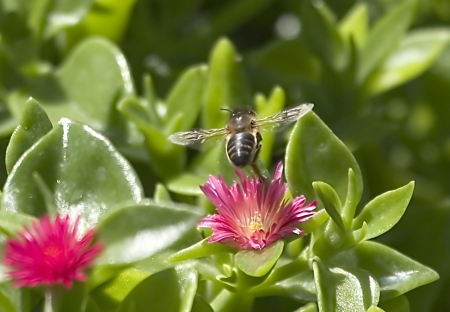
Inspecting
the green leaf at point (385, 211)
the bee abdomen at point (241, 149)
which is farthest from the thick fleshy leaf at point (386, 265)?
the bee abdomen at point (241, 149)

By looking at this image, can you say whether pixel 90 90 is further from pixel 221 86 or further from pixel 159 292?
pixel 159 292

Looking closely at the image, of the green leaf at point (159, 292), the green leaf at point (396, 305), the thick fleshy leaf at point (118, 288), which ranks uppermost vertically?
the thick fleshy leaf at point (118, 288)

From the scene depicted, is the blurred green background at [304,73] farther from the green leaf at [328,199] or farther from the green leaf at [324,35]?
the green leaf at [328,199]

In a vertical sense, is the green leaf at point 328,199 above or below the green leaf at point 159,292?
above

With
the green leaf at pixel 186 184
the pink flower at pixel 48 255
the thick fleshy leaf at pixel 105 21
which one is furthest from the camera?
the thick fleshy leaf at pixel 105 21

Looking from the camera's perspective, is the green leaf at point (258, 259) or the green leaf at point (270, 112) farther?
the green leaf at point (270, 112)

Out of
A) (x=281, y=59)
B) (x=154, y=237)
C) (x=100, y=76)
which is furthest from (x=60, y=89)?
(x=154, y=237)

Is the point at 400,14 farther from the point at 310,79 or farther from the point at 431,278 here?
the point at 431,278

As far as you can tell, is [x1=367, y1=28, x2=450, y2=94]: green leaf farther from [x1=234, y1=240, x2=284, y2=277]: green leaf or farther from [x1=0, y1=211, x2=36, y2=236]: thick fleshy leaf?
[x1=0, y1=211, x2=36, y2=236]: thick fleshy leaf

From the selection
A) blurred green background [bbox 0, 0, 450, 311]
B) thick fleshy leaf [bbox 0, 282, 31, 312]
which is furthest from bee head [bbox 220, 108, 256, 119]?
thick fleshy leaf [bbox 0, 282, 31, 312]
